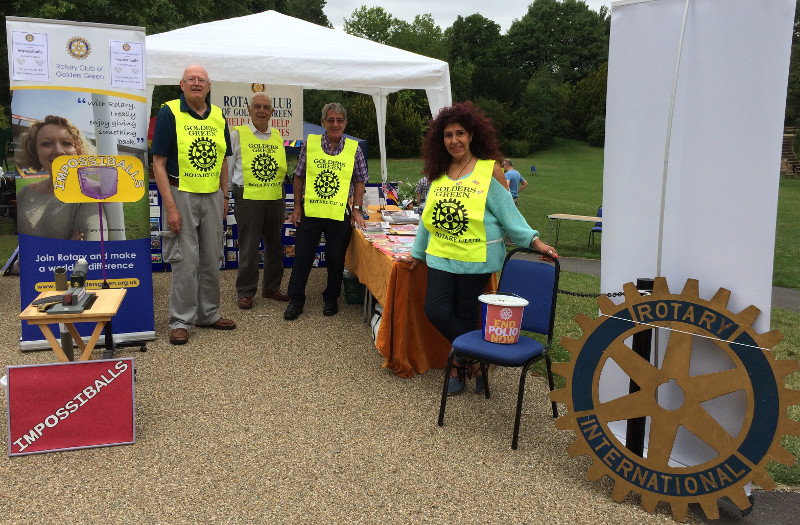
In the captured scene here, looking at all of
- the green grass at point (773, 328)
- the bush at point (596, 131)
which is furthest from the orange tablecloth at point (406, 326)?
the bush at point (596, 131)

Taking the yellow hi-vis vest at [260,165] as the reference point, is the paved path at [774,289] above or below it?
below

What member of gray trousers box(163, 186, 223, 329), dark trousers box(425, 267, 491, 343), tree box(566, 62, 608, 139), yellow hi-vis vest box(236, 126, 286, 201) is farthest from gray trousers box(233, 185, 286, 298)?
tree box(566, 62, 608, 139)

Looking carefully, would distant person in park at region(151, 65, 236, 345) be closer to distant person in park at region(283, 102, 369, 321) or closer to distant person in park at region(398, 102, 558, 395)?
distant person in park at region(283, 102, 369, 321)

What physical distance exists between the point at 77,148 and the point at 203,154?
33.5 inches

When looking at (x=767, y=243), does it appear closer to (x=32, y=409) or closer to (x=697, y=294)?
(x=697, y=294)

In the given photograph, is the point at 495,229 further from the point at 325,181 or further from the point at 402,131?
the point at 402,131

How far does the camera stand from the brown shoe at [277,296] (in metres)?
6.56

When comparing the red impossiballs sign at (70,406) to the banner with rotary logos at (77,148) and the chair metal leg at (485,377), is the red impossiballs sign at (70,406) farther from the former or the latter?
the chair metal leg at (485,377)

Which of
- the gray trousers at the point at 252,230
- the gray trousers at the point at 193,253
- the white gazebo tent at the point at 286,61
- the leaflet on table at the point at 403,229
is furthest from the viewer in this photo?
the gray trousers at the point at 252,230

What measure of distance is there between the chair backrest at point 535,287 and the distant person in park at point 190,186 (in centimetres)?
248

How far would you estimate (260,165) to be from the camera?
6188mm

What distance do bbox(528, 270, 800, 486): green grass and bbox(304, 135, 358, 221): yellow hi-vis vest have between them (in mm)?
2189

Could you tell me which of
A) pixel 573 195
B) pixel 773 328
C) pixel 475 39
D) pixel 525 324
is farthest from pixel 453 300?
pixel 475 39

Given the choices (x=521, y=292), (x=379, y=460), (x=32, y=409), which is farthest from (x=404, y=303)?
(x=32, y=409)
